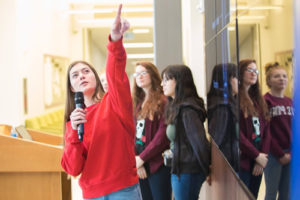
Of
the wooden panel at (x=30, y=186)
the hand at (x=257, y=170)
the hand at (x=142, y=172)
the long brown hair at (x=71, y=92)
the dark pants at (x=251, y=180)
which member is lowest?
the wooden panel at (x=30, y=186)

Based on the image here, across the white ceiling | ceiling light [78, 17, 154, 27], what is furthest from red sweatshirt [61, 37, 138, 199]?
ceiling light [78, 17, 154, 27]

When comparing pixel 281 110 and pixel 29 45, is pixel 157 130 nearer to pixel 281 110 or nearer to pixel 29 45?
pixel 281 110

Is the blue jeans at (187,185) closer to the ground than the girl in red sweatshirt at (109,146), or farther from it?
closer to the ground

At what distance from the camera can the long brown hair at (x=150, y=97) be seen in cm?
313

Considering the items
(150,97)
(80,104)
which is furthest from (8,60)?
(80,104)

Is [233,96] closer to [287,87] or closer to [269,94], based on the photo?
[269,94]

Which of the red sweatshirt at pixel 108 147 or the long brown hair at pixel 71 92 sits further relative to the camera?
the long brown hair at pixel 71 92

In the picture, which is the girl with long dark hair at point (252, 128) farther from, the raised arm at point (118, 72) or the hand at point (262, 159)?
the raised arm at point (118, 72)

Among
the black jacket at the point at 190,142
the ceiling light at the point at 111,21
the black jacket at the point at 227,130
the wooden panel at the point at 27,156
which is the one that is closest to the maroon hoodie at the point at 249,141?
the black jacket at the point at 227,130

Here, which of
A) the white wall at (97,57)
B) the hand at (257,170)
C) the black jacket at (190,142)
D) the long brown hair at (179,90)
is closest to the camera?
the hand at (257,170)

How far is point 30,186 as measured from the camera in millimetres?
3350

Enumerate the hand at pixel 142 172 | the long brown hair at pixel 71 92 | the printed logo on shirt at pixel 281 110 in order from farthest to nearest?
the hand at pixel 142 172, the long brown hair at pixel 71 92, the printed logo on shirt at pixel 281 110

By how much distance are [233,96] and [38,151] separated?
208cm

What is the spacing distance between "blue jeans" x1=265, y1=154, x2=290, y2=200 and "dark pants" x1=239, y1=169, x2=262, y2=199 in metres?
0.13
